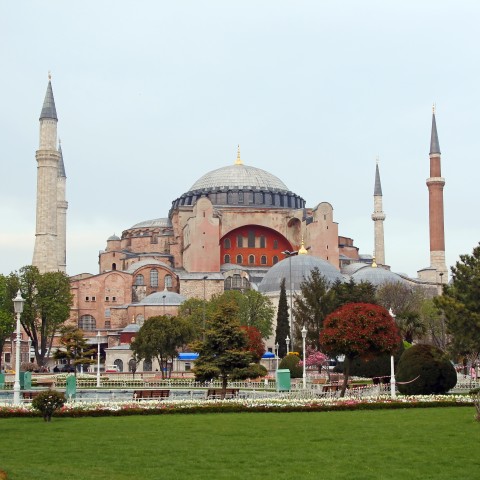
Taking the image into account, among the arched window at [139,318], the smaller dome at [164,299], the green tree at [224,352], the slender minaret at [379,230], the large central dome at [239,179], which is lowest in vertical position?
the green tree at [224,352]

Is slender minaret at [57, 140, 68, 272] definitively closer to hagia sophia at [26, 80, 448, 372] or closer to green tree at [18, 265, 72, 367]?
hagia sophia at [26, 80, 448, 372]

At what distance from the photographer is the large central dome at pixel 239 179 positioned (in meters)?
78.9

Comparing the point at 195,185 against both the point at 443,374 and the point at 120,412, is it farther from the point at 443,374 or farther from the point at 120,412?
the point at 120,412

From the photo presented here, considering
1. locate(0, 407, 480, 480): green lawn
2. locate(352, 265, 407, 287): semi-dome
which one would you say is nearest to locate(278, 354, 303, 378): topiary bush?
locate(0, 407, 480, 480): green lawn

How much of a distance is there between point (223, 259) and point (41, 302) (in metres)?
24.0

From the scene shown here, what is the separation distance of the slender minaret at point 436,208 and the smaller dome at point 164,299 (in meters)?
20.5

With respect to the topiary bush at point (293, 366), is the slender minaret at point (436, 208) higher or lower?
higher

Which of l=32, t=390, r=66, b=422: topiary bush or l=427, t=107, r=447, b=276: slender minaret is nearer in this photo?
l=32, t=390, r=66, b=422: topiary bush

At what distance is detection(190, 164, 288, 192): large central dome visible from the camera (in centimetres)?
7888

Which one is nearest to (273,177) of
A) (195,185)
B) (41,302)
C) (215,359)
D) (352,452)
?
(195,185)

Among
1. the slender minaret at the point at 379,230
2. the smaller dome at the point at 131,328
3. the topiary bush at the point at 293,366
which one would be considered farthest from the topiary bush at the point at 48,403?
the slender minaret at the point at 379,230

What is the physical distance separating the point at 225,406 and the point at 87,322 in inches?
1998

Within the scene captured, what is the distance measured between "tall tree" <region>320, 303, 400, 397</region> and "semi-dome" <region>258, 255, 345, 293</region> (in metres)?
37.9

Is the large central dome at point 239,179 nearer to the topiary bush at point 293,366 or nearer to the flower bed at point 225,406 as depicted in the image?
the topiary bush at point 293,366
